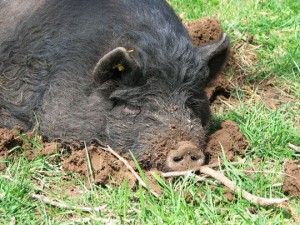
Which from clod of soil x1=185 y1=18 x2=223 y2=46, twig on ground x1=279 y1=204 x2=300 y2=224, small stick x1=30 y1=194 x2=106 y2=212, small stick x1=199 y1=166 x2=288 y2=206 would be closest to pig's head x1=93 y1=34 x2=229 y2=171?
small stick x1=199 y1=166 x2=288 y2=206

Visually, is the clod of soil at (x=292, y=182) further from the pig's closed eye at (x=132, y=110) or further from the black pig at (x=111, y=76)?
the pig's closed eye at (x=132, y=110)

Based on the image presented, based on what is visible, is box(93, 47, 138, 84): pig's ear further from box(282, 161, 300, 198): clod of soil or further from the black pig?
box(282, 161, 300, 198): clod of soil

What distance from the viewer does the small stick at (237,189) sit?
3928mm

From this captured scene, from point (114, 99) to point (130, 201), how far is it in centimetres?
84

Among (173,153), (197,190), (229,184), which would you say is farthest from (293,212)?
(173,153)

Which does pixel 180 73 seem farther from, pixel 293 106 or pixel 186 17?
pixel 186 17

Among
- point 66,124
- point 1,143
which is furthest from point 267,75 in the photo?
point 1,143

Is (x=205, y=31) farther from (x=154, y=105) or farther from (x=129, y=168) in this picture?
(x=129, y=168)

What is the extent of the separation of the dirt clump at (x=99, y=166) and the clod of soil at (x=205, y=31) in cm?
240

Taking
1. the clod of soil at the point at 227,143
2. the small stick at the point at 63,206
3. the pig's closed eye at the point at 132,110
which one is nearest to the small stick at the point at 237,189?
the clod of soil at the point at 227,143

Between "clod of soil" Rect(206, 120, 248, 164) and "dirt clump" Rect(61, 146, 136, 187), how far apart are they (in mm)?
702

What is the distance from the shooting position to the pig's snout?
4.33 m

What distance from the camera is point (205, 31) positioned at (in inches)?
259

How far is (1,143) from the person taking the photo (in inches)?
184
